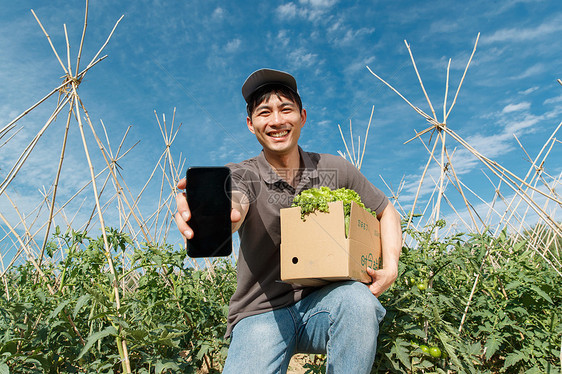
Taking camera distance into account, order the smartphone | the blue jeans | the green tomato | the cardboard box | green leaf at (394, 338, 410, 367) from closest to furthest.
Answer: the smartphone, the blue jeans, the cardboard box, green leaf at (394, 338, 410, 367), the green tomato

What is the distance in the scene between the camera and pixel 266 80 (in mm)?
1880

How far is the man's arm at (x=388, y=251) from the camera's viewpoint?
1.65 meters

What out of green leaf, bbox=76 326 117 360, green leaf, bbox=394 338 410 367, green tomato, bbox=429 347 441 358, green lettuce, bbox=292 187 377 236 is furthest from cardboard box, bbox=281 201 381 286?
green leaf, bbox=76 326 117 360

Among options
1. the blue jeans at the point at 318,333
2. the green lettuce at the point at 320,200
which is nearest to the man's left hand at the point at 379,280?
the blue jeans at the point at 318,333

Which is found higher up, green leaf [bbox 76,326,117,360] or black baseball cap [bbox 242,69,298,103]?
black baseball cap [bbox 242,69,298,103]

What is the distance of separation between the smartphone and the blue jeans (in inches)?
22.7

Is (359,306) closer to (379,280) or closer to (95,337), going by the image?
(379,280)

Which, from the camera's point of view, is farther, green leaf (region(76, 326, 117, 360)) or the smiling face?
the smiling face

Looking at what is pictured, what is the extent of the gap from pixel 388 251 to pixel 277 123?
833 millimetres

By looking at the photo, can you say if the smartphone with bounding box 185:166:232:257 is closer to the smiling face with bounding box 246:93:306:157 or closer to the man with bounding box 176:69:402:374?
the man with bounding box 176:69:402:374

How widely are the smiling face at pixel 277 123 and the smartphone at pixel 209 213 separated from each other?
0.70 meters

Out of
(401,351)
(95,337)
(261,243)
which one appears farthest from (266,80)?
(401,351)

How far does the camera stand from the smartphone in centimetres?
117

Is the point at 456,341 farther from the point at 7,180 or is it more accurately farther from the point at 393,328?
the point at 7,180
